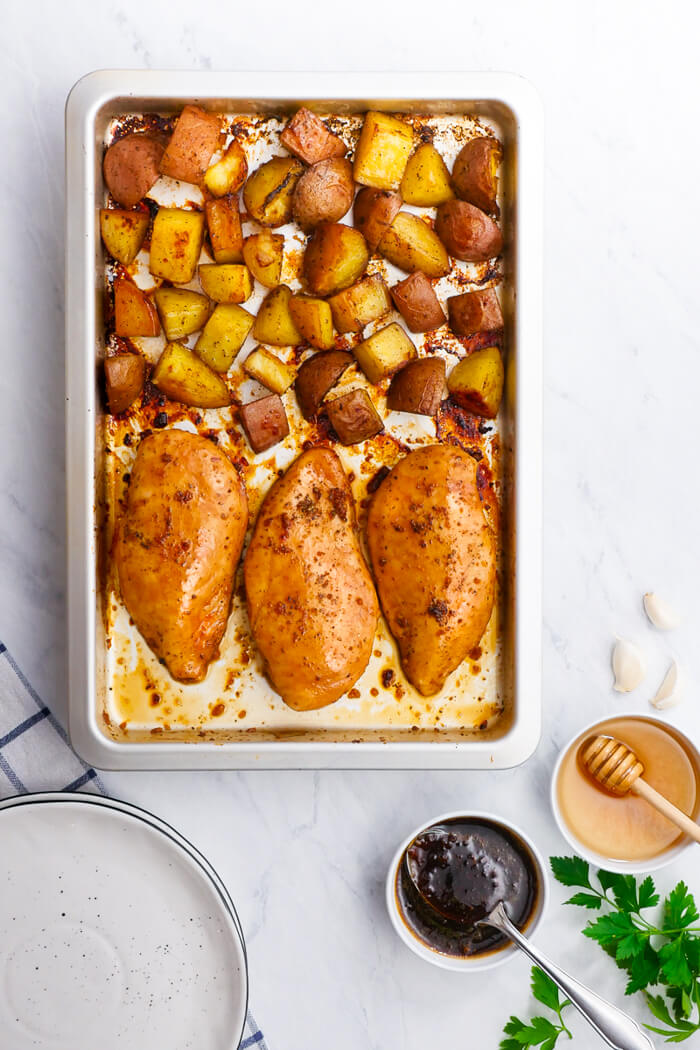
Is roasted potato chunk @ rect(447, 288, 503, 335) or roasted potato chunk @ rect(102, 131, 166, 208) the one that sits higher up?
roasted potato chunk @ rect(102, 131, 166, 208)

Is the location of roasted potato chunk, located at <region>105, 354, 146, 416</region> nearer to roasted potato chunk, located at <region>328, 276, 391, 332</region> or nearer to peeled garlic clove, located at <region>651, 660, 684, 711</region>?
roasted potato chunk, located at <region>328, 276, 391, 332</region>

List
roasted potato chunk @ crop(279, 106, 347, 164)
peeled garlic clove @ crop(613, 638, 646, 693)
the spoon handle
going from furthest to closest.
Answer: peeled garlic clove @ crop(613, 638, 646, 693) < the spoon handle < roasted potato chunk @ crop(279, 106, 347, 164)

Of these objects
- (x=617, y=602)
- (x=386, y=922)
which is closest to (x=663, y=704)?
(x=617, y=602)

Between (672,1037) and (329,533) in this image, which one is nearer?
(329,533)

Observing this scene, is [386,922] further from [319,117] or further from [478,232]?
[319,117]

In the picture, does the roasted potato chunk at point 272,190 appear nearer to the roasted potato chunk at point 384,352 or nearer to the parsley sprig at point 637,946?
the roasted potato chunk at point 384,352

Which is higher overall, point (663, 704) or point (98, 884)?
point (98, 884)

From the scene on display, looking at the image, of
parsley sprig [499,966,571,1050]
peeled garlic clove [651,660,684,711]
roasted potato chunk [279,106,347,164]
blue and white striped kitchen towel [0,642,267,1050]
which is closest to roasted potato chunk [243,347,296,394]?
roasted potato chunk [279,106,347,164]
